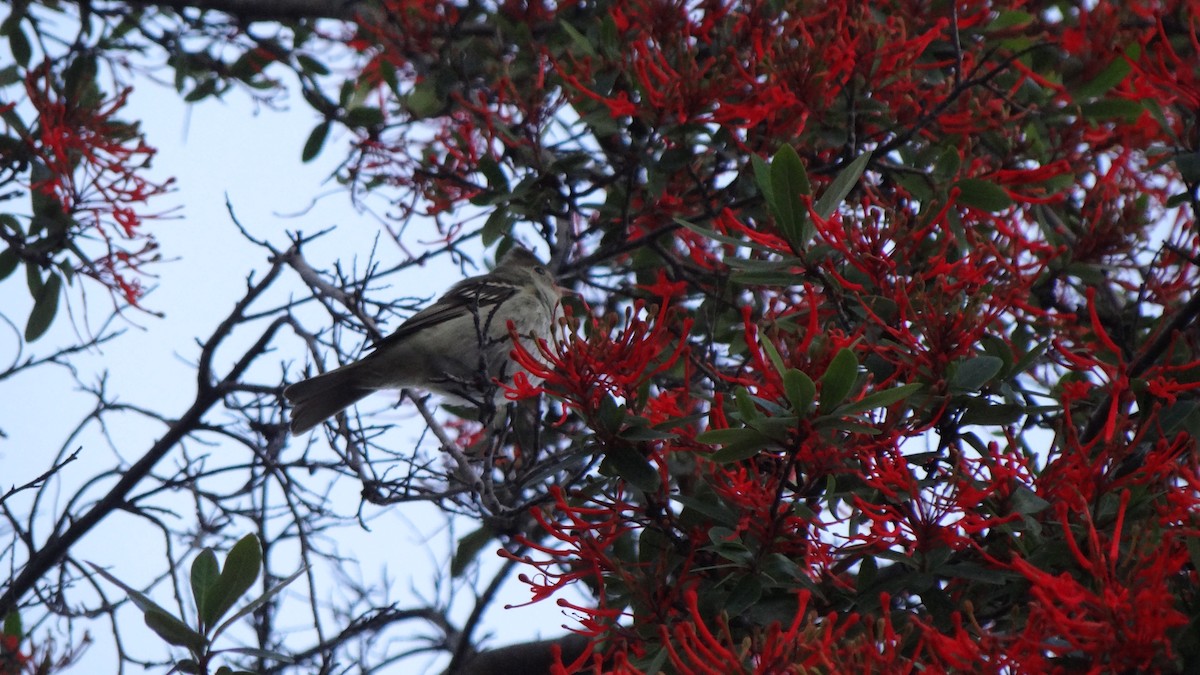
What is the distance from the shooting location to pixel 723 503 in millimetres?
2947

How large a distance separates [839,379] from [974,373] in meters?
0.46

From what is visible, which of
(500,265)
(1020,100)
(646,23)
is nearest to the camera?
(1020,100)

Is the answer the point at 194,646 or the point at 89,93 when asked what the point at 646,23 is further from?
the point at 194,646

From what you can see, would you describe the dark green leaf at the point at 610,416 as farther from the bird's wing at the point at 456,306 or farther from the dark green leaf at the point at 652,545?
the bird's wing at the point at 456,306

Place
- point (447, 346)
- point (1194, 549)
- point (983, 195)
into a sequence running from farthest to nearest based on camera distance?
1. point (447, 346)
2. point (983, 195)
3. point (1194, 549)

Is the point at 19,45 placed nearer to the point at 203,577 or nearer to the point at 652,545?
the point at 203,577

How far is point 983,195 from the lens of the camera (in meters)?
3.38

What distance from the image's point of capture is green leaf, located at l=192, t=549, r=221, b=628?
9.68 ft

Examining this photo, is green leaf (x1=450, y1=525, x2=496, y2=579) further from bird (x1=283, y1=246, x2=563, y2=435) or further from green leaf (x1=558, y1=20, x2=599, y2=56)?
green leaf (x1=558, y1=20, x2=599, y2=56)

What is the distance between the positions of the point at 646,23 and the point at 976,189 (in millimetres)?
1658

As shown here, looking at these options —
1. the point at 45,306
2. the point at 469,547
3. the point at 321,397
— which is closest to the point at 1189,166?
the point at 469,547

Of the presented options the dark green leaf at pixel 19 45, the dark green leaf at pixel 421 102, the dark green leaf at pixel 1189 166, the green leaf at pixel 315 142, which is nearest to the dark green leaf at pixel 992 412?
the dark green leaf at pixel 1189 166

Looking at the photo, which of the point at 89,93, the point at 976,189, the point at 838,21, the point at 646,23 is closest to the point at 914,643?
the point at 976,189

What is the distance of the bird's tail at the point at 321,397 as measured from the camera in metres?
4.93
